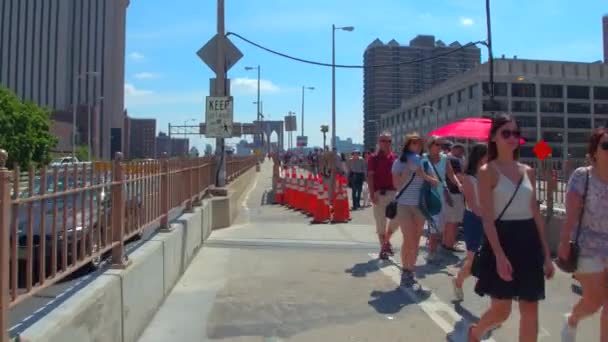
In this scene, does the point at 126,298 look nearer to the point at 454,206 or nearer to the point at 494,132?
the point at 494,132

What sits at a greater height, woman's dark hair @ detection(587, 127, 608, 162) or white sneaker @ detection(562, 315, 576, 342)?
woman's dark hair @ detection(587, 127, 608, 162)

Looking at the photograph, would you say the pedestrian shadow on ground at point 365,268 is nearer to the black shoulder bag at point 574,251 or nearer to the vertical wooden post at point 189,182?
the vertical wooden post at point 189,182

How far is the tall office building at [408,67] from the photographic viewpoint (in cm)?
4675

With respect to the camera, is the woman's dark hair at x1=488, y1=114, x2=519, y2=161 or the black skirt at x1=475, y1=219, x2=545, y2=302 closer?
the black skirt at x1=475, y1=219, x2=545, y2=302

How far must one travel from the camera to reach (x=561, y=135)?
107 m

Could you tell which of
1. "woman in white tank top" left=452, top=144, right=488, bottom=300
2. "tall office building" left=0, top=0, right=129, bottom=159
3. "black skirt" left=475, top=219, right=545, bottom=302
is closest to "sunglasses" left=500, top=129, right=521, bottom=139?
"black skirt" left=475, top=219, right=545, bottom=302

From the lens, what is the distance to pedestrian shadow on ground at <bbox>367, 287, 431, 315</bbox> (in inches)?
245

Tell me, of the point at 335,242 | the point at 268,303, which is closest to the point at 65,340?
the point at 268,303

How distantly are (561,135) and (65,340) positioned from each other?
4481 inches

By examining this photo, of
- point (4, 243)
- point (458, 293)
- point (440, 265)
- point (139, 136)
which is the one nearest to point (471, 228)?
point (458, 293)

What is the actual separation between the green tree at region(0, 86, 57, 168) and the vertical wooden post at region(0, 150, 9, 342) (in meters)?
60.2

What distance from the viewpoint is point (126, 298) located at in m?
4.73

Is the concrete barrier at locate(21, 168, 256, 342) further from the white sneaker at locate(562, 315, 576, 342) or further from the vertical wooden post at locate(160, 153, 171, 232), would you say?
the white sneaker at locate(562, 315, 576, 342)

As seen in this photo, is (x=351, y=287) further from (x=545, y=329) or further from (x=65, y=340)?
(x=65, y=340)
